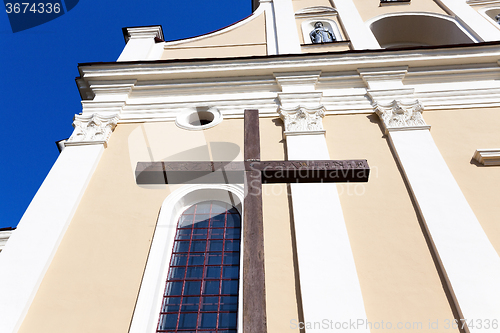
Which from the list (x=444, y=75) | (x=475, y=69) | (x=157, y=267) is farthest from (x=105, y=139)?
(x=475, y=69)

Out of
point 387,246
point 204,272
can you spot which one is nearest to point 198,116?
point 204,272

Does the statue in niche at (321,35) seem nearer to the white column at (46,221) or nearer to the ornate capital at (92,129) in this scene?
the ornate capital at (92,129)

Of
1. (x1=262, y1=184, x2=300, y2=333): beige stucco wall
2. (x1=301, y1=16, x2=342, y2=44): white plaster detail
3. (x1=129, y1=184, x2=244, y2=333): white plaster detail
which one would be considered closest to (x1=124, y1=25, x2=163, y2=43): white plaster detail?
(x1=301, y1=16, x2=342, y2=44): white plaster detail

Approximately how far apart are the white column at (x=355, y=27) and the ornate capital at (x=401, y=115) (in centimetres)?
295

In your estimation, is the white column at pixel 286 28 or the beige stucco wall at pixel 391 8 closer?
the white column at pixel 286 28

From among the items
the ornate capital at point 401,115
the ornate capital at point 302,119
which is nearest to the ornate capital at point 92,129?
the ornate capital at point 302,119

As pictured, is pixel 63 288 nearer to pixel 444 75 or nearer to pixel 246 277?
pixel 246 277

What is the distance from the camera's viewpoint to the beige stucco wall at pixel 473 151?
6118 mm

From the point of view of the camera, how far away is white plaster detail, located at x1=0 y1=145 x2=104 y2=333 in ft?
17.2

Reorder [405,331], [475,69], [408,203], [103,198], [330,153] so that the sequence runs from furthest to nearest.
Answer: [475,69]
[330,153]
[103,198]
[408,203]
[405,331]

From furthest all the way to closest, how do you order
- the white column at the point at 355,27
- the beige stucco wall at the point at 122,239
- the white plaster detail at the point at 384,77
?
the white column at the point at 355,27 → the white plaster detail at the point at 384,77 → the beige stucco wall at the point at 122,239

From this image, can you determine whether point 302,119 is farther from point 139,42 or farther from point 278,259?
point 139,42

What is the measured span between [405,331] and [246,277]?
8.93 ft

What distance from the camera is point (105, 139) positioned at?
7789 millimetres
